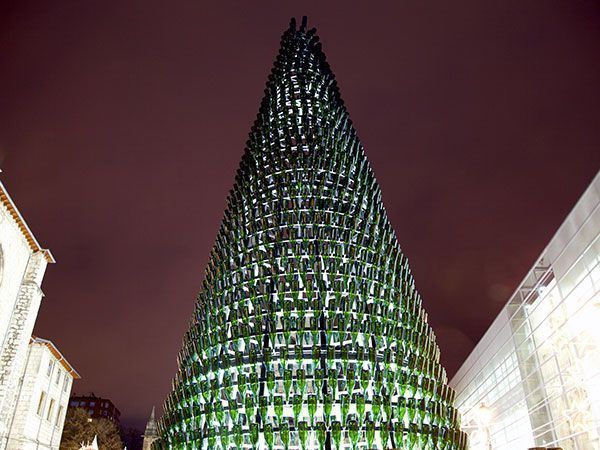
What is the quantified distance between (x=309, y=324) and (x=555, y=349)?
1819cm

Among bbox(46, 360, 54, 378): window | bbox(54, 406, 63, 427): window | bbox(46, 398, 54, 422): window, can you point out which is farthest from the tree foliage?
bbox(46, 360, 54, 378): window

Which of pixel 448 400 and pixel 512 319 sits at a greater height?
pixel 512 319

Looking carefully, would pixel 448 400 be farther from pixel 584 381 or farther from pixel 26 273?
pixel 26 273

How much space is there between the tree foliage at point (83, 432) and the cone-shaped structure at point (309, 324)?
39023 millimetres

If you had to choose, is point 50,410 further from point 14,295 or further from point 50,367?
point 14,295

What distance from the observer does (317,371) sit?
20.1 m

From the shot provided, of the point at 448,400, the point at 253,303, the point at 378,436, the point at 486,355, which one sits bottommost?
the point at 378,436

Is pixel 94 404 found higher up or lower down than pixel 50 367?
higher up

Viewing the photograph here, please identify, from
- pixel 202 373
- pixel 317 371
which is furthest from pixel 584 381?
pixel 202 373

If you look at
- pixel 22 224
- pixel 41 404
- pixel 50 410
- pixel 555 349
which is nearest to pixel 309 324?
pixel 555 349

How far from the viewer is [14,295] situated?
39156 millimetres

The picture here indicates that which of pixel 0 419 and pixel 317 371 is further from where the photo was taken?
pixel 0 419

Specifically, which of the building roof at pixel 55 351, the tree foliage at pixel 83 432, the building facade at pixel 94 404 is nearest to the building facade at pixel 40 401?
the building roof at pixel 55 351

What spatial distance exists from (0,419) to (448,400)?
32593mm
